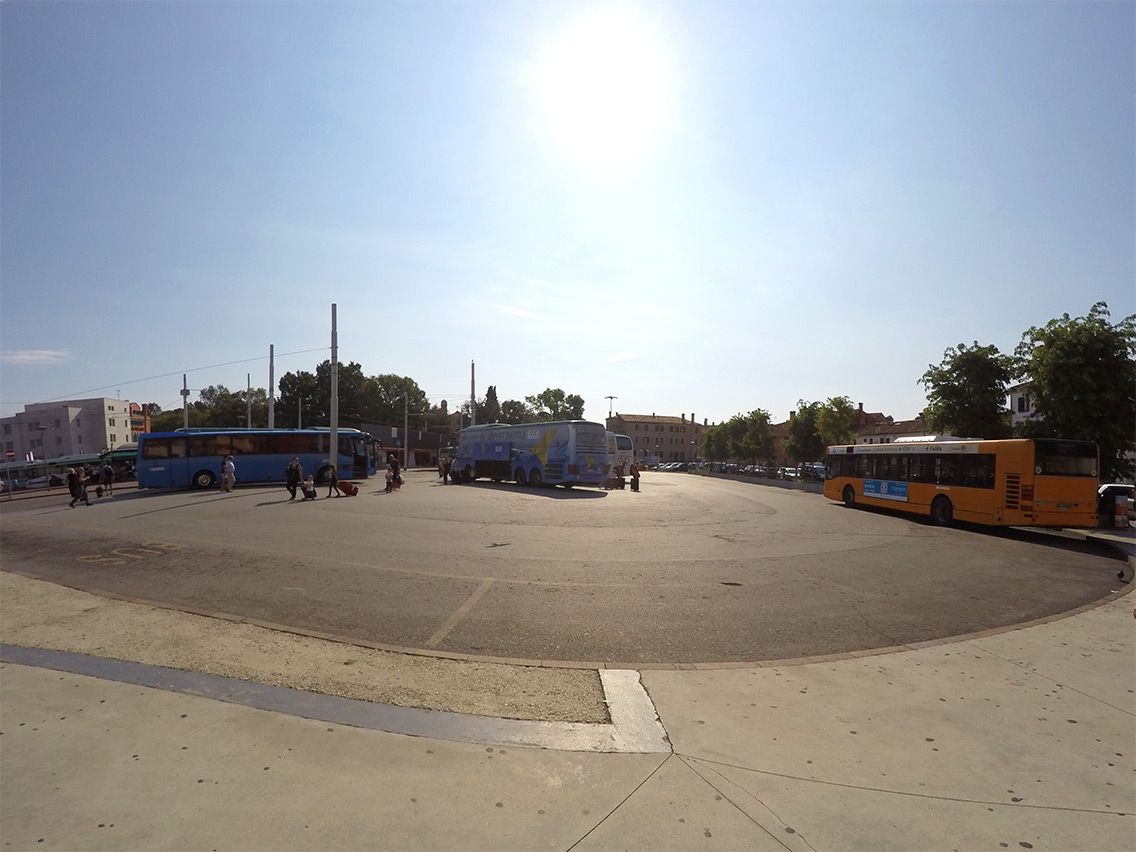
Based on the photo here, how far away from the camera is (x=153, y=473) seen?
28.6 metres

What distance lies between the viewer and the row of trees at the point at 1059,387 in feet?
65.2

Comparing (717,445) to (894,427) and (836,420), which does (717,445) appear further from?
(836,420)

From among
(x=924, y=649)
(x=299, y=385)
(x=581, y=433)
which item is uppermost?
(x=299, y=385)

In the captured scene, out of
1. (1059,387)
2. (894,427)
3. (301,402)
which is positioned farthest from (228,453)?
(894,427)

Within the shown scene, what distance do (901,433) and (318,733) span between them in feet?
314

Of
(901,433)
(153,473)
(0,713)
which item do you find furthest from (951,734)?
(901,433)

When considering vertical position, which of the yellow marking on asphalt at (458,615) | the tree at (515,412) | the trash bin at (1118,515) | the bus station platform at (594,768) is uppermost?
the tree at (515,412)

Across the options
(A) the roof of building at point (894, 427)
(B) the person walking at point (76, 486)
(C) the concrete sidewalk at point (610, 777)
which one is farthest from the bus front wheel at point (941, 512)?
(A) the roof of building at point (894, 427)

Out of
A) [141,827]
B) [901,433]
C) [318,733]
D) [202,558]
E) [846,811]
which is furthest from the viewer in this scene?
[901,433]

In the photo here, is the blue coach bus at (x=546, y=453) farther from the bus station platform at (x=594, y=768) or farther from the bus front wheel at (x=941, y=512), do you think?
the bus station platform at (x=594, y=768)

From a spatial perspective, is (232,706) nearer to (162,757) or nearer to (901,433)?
(162,757)

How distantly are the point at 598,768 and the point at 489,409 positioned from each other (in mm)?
108272

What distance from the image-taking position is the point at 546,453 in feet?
100

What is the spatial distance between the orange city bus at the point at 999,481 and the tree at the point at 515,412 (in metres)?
99.6
